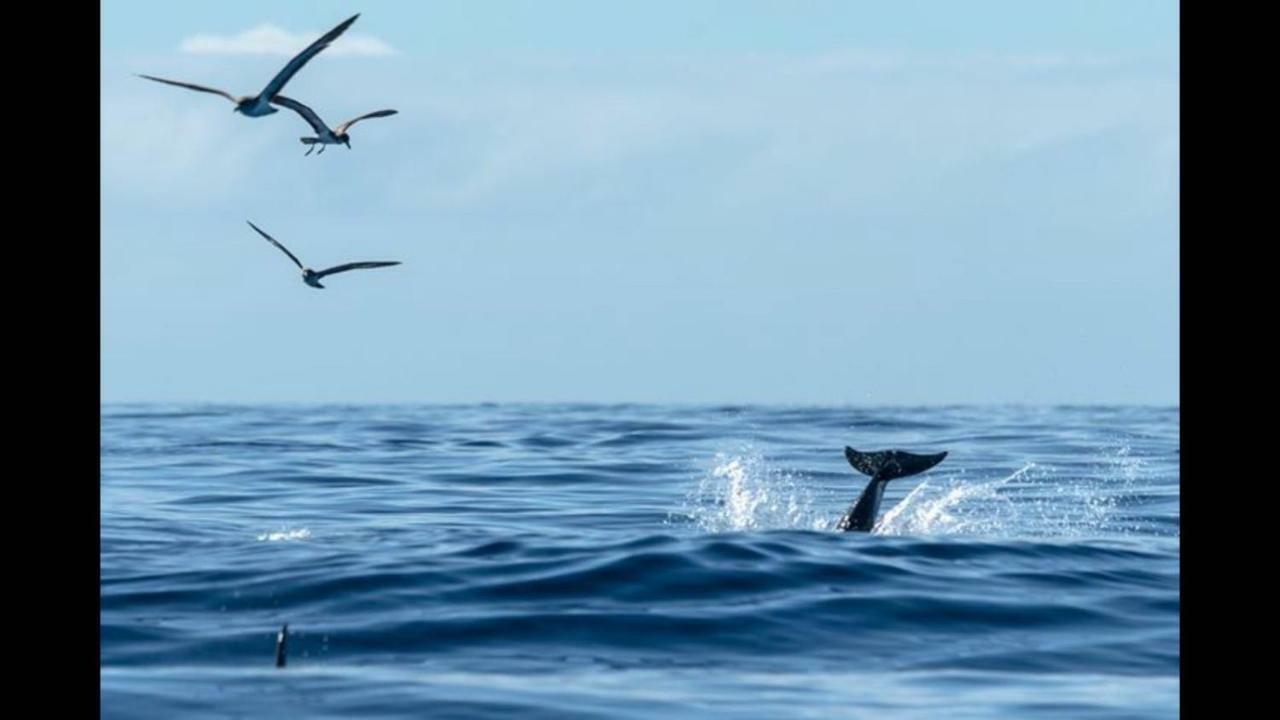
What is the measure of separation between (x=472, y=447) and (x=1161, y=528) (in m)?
15.8

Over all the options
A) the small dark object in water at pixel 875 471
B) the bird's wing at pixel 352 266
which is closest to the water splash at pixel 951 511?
the small dark object in water at pixel 875 471

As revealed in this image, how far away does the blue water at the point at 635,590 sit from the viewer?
11555 millimetres

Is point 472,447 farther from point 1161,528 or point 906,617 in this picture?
point 906,617

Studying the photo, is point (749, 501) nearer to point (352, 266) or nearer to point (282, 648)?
point (352, 266)

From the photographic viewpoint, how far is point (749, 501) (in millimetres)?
22375

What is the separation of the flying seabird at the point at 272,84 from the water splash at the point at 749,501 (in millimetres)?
5967

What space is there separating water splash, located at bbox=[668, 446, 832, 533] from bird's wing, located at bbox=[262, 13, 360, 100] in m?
5.94

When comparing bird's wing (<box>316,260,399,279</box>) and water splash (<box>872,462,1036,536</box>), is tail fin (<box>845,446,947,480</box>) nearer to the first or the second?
water splash (<box>872,462,1036,536</box>)

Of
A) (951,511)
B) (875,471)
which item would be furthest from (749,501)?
(951,511)

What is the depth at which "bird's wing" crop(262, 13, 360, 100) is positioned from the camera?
631 inches

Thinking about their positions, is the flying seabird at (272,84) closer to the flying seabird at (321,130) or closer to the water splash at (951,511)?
the flying seabird at (321,130)

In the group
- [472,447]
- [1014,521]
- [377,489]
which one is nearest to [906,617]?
[1014,521]
